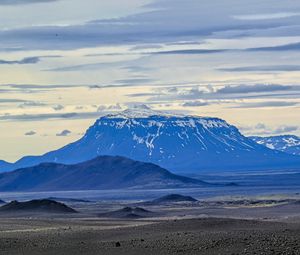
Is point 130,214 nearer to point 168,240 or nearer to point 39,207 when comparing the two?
point 39,207

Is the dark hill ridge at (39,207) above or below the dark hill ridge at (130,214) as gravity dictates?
above

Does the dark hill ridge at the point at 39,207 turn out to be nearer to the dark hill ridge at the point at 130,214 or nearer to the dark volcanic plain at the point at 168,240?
the dark hill ridge at the point at 130,214

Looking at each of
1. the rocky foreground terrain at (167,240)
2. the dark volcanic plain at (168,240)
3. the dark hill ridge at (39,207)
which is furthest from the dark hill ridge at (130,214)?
the rocky foreground terrain at (167,240)

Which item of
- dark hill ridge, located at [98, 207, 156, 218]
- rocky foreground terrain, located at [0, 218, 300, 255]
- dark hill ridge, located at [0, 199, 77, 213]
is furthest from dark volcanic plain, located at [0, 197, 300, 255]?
dark hill ridge, located at [0, 199, 77, 213]

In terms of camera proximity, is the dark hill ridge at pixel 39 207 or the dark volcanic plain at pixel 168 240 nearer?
the dark volcanic plain at pixel 168 240

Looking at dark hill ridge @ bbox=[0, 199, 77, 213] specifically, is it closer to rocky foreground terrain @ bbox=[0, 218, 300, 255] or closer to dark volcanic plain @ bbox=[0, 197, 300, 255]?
dark volcanic plain @ bbox=[0, 197, 300, 255]

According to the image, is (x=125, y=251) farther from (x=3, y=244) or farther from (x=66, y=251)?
(x=3, y=244)

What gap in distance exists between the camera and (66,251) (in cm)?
4900

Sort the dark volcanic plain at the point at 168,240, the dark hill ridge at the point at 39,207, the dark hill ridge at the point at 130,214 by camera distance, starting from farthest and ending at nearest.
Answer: the dark hill ridge at the point at 39,207, the dark hill ridge at the point at 130,214, the dark volcanic plain at the point at 168,240

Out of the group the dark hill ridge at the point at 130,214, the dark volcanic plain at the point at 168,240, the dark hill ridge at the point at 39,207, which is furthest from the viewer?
the dark hill ridge at the point at 39,207

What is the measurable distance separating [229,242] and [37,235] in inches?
577

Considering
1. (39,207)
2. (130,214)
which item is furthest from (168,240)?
(39,207)

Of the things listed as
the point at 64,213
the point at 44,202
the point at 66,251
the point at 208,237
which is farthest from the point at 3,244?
the point at 44,202

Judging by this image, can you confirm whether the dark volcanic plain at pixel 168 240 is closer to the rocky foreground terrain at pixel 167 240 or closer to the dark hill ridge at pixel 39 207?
the rocky foreground terrain at pixel 167 240
